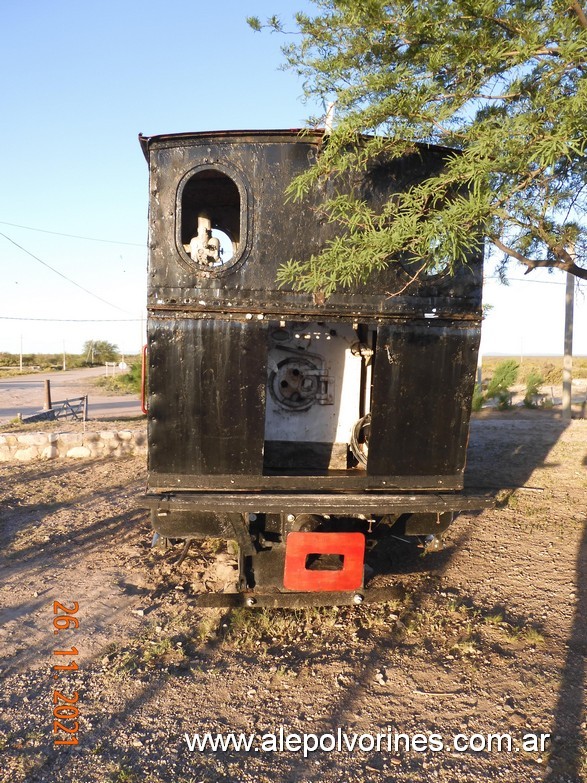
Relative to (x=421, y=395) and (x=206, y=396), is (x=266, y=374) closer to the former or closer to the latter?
(x=206, y=396)

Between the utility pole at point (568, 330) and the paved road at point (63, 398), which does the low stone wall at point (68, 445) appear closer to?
the paved road at point (63, 398)

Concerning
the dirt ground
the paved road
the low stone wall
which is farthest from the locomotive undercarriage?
the paved road

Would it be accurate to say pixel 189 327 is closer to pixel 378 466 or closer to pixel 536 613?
pixel 378 466

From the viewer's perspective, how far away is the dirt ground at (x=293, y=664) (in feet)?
9.50

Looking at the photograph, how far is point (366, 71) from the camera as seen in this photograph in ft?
14.6

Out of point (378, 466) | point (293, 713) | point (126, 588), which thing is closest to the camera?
point (293, 713)

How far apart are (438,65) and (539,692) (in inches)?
163

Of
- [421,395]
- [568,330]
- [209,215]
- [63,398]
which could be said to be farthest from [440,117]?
[63,398]

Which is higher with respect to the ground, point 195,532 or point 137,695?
point 195,532

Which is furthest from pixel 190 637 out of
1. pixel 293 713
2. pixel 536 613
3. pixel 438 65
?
pixel 438 65
